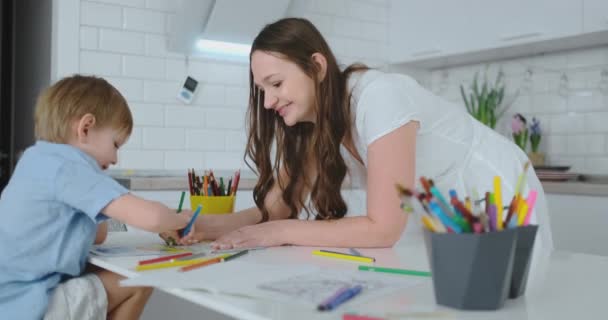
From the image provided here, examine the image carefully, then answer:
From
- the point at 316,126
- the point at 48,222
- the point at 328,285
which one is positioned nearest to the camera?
the point at 328,285

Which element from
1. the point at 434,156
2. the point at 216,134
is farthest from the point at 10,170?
the point at 434,156

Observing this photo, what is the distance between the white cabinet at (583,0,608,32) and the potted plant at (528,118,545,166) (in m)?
0.60

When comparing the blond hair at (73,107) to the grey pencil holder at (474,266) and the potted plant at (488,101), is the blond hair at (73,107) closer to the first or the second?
the grey pencil holder at (474,266)

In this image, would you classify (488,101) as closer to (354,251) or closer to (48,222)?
(354,251)

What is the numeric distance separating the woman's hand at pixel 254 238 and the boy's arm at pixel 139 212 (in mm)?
118

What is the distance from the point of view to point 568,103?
10.4ft

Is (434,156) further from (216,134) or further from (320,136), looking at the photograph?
(216,134)

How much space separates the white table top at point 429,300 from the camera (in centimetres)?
71

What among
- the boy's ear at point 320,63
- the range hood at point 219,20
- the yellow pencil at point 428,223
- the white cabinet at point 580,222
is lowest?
the white cabinet at point 580,222

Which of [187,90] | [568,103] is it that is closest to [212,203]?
[187,90]

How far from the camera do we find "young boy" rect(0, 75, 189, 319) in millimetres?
1116

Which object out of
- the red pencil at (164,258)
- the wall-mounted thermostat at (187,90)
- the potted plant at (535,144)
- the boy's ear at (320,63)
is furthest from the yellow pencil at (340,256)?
the potted plant at (535,144)

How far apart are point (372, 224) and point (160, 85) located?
2.02 meters

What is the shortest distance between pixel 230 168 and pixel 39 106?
197 centimetres
